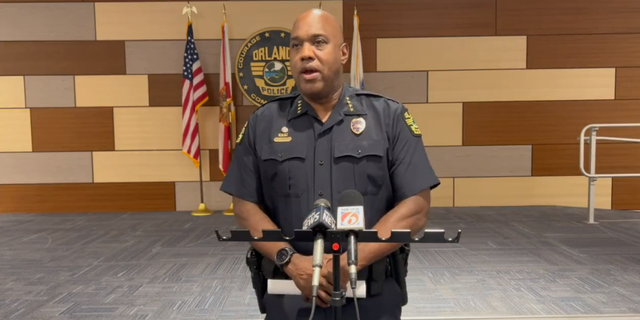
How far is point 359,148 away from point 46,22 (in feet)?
17.3

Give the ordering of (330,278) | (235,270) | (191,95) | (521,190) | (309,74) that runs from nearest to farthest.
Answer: (330,278)
(309,74)
(235,270)
(191,95)
(521,190)

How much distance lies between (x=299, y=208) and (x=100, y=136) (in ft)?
15.4

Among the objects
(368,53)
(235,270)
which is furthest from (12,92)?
(368,53)

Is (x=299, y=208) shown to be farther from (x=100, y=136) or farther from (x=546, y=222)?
(x=100, y=136)

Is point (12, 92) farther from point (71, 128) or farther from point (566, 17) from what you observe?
point (566, 17)

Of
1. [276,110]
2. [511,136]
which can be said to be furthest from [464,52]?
[276,110]

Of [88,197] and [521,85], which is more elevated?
[521,85]

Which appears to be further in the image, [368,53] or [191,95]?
[368,53]

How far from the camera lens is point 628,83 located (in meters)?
5.23

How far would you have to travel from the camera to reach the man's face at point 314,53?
123 cm

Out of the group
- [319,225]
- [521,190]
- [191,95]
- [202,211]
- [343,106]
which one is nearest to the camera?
[319,225]

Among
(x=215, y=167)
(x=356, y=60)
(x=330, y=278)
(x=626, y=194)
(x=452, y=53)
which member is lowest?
(x=626, y=194)

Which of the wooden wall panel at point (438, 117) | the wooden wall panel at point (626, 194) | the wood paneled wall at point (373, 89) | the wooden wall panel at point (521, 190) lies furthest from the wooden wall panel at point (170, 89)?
the wooden wall panel at point (626, 194)

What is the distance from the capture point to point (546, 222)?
174 inches
